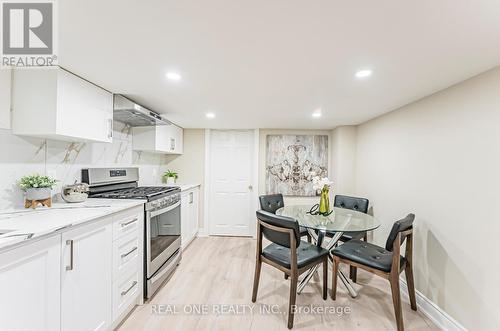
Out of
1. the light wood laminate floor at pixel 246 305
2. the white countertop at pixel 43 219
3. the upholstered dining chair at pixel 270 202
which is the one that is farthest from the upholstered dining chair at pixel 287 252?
the white countertop at pixel 43 219

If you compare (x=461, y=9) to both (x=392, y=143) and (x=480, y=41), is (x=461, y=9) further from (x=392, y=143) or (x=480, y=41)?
(x=392, y=143)

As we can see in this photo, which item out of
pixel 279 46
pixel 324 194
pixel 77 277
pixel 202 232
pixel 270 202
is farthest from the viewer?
pixel 202 232

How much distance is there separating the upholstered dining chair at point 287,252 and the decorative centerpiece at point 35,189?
1748 mm

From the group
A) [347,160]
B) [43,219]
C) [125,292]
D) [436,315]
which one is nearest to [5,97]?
[43,219]

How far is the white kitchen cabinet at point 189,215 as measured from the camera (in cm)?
353

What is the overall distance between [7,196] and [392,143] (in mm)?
3785

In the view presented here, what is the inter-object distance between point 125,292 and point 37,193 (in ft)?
3.50

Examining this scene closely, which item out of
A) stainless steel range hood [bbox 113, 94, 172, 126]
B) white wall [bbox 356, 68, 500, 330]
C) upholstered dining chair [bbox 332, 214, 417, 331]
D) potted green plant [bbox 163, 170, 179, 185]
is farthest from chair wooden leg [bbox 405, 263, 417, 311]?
potted green plant [bbox 163, 170, 179, 185]

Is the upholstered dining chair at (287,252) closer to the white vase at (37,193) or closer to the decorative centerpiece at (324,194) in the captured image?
the decorative centerpiece at (324,194)

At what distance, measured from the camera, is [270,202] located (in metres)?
3.34

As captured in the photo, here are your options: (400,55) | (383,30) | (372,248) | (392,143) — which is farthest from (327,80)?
(372,248)

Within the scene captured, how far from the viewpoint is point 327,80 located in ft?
Answer: 6.13

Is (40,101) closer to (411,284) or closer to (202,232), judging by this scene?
(202,232)

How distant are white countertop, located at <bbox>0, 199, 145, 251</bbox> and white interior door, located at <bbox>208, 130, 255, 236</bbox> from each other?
8.40ft
